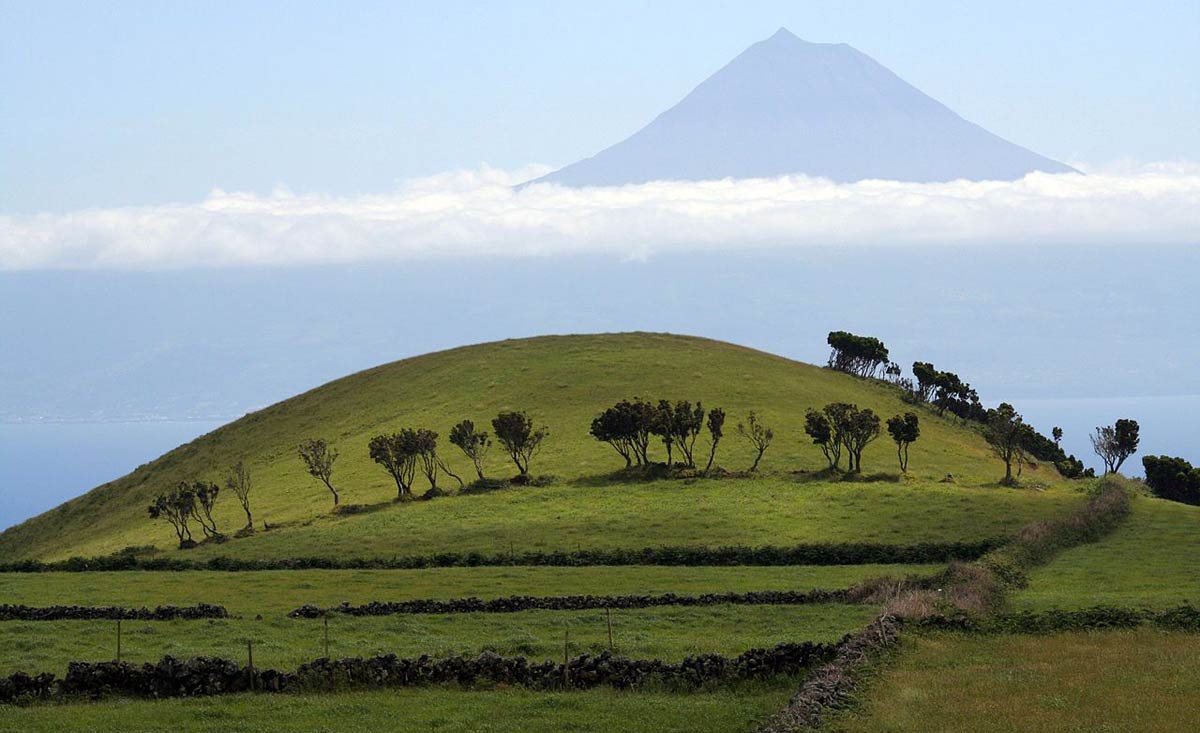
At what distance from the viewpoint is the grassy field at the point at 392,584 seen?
2603 inches

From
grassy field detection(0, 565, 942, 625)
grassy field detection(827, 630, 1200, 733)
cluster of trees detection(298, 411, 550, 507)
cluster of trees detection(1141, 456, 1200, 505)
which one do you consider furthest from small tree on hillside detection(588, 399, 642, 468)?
grassy field detection(827, 630, 1200, 733)

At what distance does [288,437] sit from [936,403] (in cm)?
7011

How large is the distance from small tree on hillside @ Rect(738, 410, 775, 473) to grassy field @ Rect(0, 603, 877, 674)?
4981cm

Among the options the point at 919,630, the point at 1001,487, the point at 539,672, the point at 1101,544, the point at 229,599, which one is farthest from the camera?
the point at 1001,487

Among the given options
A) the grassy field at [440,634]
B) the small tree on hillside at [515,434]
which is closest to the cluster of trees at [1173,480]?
the small tree on hillside at [515,434]

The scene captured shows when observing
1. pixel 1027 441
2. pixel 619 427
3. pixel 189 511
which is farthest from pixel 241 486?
pixel 1027 441

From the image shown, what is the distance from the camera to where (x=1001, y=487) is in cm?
10131

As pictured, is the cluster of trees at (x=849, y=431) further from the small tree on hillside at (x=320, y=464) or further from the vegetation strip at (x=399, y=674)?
the vegetation strip at (x=399, y=674)

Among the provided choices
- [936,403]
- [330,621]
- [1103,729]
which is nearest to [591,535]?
[330,621]

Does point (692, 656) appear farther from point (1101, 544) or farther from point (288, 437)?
point (288, 437)

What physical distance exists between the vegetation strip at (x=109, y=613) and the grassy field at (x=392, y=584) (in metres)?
1.94

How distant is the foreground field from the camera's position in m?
66.0

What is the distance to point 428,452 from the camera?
108062mm

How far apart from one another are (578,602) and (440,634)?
9339 mm
